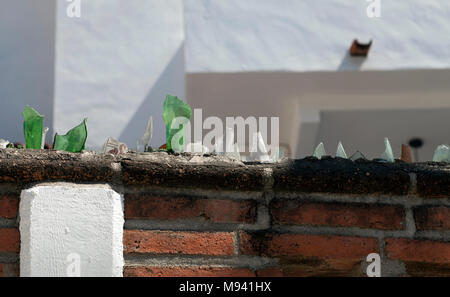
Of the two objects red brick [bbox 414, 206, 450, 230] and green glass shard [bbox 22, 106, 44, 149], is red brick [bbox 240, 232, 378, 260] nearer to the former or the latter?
red brick [bbox 414, 206, 450, 230]

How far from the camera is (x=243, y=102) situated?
631 centimetres

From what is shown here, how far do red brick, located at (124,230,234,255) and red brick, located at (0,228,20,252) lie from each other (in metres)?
0.25

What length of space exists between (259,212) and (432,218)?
17.0 inches

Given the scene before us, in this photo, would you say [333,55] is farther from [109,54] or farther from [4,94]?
[4,94]

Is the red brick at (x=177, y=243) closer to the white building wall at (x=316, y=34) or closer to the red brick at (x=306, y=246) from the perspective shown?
the red brick at (x=306, y=246)

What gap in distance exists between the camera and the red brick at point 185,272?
2.00 meters

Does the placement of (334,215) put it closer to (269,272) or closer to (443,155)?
(269,272)

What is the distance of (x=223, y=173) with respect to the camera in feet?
6.72

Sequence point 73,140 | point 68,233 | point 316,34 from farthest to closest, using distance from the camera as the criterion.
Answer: point 316,34 < point 73,140 < point 68,233

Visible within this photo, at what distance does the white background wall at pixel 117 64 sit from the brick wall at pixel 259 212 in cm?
377

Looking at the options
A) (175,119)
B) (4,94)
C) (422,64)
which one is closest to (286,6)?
(422,64)

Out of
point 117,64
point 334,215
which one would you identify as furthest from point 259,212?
point 117,64

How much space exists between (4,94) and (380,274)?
465 centimetres

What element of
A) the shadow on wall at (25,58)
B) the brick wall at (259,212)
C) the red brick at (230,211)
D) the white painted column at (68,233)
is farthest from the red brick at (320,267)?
the shadow on wall at (25,58)
